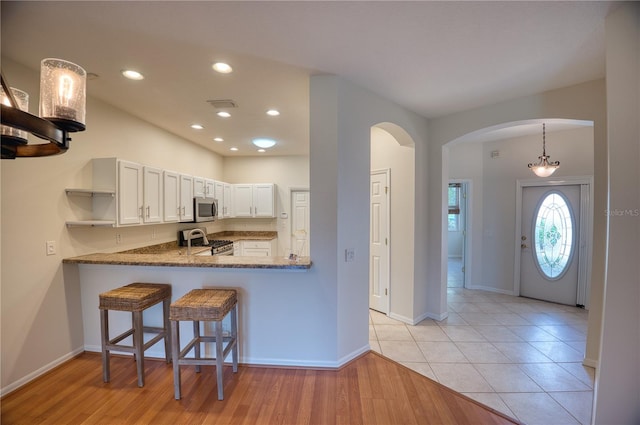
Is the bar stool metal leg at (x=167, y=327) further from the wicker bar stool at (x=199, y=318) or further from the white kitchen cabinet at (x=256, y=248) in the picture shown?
the white kitchen cabinet at (x=256, y=248)

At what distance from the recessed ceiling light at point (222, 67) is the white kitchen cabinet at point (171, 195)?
1865mm

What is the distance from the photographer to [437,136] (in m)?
3.52

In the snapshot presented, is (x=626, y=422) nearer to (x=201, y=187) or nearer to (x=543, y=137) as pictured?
(x=543, y=137)

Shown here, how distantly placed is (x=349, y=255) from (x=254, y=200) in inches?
144

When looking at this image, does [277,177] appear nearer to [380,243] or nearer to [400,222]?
[380,243]

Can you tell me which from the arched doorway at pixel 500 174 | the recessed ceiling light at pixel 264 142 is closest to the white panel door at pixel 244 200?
the recessed ceiling light at pixel 264 142

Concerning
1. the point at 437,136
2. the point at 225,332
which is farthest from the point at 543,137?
the point at 225,332

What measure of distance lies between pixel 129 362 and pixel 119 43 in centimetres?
280

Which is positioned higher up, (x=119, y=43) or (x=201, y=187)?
(x=119, y=43)

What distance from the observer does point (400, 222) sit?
3541 mm

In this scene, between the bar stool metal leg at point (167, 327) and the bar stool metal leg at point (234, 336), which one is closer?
the bar stool metal leg at point (234, 336)

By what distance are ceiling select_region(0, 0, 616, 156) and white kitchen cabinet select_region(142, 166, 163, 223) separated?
814 millimetres

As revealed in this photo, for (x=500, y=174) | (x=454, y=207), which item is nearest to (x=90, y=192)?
(x=500, y=174)

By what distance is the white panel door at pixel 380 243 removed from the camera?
147 inches
